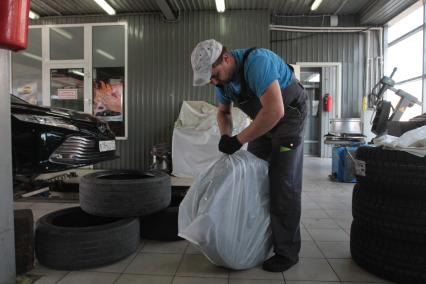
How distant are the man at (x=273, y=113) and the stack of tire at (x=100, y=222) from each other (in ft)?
2.23

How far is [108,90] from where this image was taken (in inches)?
250

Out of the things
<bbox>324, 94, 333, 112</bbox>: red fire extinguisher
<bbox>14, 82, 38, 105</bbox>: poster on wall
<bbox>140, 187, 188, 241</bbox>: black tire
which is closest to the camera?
<bbox>140, 187, 188, 241</bbox>: black tire

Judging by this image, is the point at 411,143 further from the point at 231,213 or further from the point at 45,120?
the point at 45,120

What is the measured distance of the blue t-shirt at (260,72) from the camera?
1.57 meters

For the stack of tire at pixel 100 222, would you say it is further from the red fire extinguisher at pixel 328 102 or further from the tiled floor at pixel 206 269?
the red fire extinguisher at pixel 328 102

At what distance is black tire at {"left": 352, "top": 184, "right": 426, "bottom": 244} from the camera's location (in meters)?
1.45

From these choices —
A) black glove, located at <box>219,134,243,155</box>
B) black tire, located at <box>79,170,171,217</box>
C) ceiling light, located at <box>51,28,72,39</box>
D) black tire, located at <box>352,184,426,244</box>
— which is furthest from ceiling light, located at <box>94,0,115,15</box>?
black tire, located at <box>352,184,426,244</box>

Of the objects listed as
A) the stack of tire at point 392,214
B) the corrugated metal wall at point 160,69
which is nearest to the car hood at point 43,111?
the stack of tire at point 392,214

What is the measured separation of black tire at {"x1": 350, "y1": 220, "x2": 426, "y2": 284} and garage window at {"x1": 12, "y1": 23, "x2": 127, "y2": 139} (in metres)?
5.42

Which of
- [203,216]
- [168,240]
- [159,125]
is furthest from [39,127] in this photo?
[159,125]

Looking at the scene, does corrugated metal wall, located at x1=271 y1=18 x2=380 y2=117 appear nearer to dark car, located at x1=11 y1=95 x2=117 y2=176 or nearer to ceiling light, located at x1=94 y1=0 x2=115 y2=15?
ceiling light, located at x1=94 y1=0 x2=115 y2=15

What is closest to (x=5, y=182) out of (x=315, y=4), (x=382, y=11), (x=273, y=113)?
(x=273, y=113)

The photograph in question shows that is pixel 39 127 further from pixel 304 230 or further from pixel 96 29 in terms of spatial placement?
pixel 96 29

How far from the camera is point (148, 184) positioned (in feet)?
6.68
